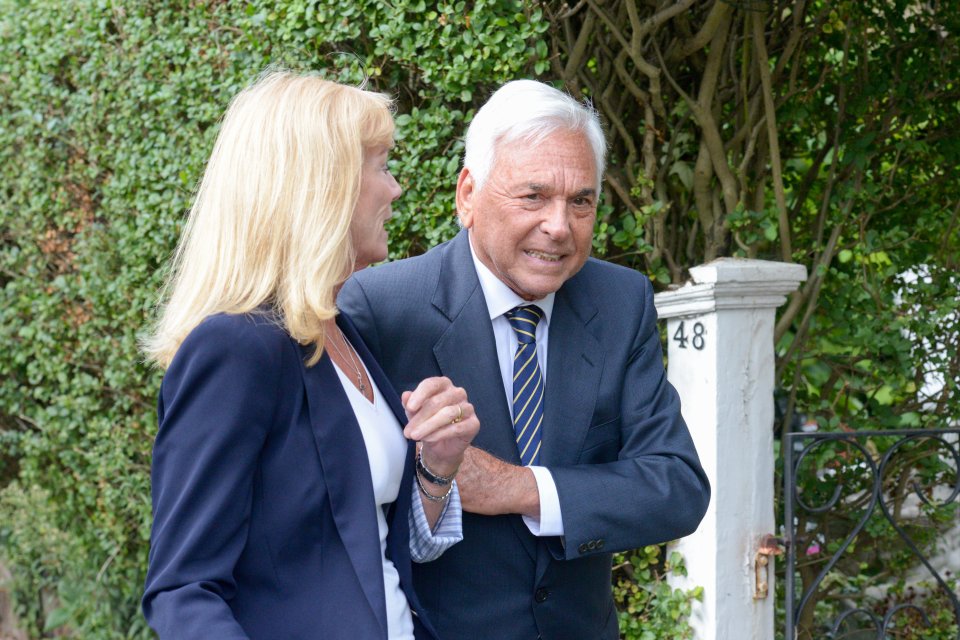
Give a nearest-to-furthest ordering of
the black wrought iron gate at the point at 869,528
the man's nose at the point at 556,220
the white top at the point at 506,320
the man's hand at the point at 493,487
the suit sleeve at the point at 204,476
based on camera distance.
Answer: the suit sleeve at the point at 204,476 < the man's hand at the point at 493,487 < the man's nose at the point at 556,220 < the white top at the point at 506,320 < the black wrought iron gate at the point at 869,528

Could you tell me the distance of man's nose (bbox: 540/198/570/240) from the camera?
2.42 metres

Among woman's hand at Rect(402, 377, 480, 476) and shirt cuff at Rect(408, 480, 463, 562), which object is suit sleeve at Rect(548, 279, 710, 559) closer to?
shirt cuff at Rect(408, 480, 463, 562)

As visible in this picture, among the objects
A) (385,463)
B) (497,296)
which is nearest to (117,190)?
(497,296)

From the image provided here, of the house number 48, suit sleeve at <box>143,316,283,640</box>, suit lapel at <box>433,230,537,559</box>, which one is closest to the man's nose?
suit lapel at <box>433,230,537,559</box>

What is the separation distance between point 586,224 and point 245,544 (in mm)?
1110

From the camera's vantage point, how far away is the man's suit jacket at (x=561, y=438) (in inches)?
93.6

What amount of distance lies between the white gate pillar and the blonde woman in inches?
63.1

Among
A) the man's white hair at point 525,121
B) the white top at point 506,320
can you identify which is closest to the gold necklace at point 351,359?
the white top at point 506,320

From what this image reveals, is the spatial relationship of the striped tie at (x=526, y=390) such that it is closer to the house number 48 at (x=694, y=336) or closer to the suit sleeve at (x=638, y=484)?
the suit sleeve at (x=638, y=484)

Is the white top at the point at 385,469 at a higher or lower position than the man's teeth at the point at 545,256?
lower

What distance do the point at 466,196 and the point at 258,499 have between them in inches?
41.7

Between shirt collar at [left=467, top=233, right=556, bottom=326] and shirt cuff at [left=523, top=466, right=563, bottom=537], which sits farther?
shirt collar at [left=467, top=233, right=556, bottom=326]

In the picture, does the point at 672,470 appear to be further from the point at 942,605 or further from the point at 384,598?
the point at 942,605

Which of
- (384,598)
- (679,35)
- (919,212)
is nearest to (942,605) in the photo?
(919,212)
